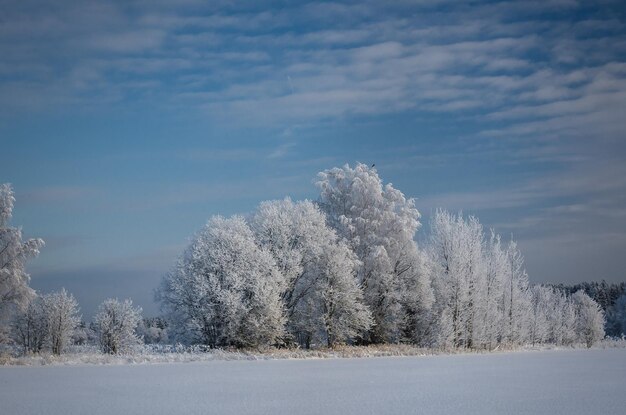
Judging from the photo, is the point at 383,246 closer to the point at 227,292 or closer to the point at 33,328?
the point at 227,292

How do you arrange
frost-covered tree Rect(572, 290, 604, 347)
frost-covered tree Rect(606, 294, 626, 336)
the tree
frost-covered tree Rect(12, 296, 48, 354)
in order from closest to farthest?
the tree, frost-covered tree Rect(12, 296, 48, 354), frost-covered tree Rect(572, 290, 604, 347), frost-covered tree Rect(606, 294, 626, 336)

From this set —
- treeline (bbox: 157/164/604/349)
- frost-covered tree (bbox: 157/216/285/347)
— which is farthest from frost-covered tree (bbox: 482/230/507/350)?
frost-covered tree (bbox: 157/216/285/347)

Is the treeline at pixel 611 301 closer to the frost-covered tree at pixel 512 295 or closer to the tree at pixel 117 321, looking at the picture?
the frost-covered tree at pixel 512 295

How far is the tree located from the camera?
66.3 metres

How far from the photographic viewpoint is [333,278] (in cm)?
4656

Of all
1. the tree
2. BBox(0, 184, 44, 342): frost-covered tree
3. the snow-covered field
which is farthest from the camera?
the tree

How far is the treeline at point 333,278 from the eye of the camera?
42156 millimetres

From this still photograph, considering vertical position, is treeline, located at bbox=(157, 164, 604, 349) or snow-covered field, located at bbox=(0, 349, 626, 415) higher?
treeline, located at bbox=(157, 164, 604, 349)

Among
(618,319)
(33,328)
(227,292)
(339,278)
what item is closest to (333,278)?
(339,278)

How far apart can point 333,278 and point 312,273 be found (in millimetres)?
2288

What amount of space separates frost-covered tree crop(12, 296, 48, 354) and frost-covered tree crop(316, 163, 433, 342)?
41.1 metres

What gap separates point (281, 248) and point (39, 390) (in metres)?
33.1

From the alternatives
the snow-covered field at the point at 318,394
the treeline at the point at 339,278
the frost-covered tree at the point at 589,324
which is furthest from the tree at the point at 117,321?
the frost-covered tree at the point at 589,324

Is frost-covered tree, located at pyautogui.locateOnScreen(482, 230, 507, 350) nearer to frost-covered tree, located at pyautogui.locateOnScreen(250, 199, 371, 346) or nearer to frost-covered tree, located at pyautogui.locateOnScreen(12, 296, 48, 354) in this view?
frost-covered tree, located at pyautogui.locateOnScreen(250, 199, 371, 346)
